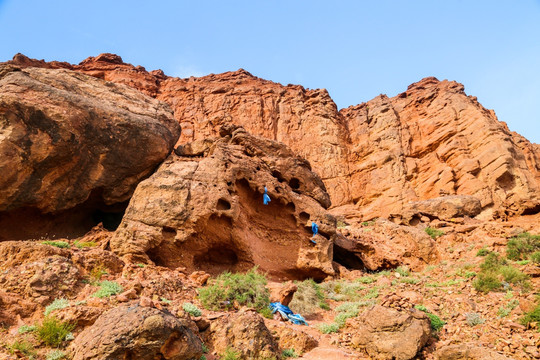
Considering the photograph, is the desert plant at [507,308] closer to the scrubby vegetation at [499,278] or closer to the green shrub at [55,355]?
the scrubby vegetation at [499,278]

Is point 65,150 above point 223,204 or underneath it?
above

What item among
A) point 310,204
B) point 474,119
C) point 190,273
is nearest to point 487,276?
point 310,204

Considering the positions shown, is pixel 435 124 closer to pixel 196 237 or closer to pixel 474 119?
pixel 474 119

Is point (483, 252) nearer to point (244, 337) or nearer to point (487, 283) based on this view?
point (487, 283)

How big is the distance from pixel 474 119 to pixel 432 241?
20037 millimetres

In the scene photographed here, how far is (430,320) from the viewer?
7988 millimetres

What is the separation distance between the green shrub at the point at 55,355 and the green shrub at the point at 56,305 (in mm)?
1124

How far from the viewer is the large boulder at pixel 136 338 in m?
4.98

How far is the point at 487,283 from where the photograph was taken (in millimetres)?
9523

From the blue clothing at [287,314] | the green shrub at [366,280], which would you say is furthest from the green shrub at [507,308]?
the green shrub at [366,280]

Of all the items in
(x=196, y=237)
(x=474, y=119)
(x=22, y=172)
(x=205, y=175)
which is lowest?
(x=196, y=237)

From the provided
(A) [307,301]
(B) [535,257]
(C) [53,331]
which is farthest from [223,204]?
(B) [535,257]

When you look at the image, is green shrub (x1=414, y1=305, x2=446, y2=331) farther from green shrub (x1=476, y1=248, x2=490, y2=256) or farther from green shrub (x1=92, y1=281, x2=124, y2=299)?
green shrub (x1=92, y1=281, x2=124, y2=299)

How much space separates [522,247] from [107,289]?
11.6 m
